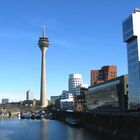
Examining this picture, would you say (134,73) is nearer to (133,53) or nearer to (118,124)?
(133,53)

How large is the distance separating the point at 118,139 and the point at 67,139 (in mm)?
13365

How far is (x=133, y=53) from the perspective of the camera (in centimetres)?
19312

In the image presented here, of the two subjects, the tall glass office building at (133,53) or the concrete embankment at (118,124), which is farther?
the tall glass office building at (133,53)

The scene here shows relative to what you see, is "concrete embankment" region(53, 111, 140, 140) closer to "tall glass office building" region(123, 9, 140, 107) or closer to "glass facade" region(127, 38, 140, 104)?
"glass facade" region(127, 38, 140, 104)

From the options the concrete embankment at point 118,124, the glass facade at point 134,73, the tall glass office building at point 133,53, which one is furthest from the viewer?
the tall glass office building at point 133,53

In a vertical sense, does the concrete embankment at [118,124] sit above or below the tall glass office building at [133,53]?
below

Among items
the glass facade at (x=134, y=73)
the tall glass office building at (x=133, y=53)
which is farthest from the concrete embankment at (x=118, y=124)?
the tall glass office building at (x=133, y=53)

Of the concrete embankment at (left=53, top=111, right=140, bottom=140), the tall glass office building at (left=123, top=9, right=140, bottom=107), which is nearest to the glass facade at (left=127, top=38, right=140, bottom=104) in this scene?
the tall glass office building at (left=123, top=9, right=140, bottom=107)

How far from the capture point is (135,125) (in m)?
88.8

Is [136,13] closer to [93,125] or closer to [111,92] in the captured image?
[111,92]

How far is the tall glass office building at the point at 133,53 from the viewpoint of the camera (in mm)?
186250

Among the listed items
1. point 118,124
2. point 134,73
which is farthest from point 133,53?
point 118,124

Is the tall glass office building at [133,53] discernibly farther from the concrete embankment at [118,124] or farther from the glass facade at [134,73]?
the concrete embankment at [118,124]

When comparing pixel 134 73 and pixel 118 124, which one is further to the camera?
pixel 134 73
